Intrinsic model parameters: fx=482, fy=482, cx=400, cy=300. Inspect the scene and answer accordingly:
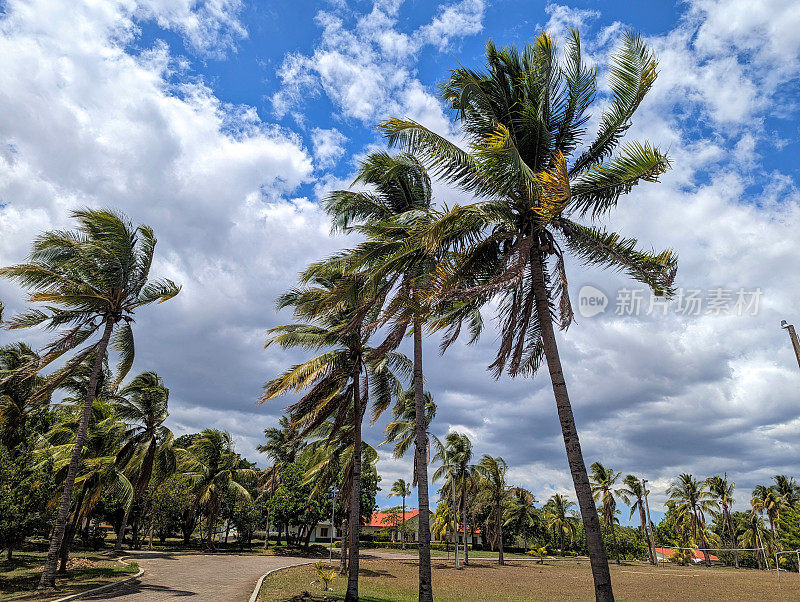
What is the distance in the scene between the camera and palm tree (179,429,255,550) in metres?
38.8

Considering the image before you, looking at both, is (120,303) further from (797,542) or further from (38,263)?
(797,542)

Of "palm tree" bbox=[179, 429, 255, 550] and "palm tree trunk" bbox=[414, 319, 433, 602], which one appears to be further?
"palm tree" bbox=[179, 429, 255, 550]

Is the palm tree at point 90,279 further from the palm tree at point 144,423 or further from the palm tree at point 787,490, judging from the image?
the palm tree at point 787,490

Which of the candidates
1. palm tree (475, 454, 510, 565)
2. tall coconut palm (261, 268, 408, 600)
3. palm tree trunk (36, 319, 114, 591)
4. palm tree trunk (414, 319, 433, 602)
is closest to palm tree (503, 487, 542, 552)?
palm tree (475, 454, 510, 565)

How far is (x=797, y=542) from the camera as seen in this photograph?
41.2 meters

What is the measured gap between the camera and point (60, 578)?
16922 millimetres

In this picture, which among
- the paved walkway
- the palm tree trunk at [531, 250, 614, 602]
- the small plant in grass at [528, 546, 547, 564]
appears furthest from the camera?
the small plant in grass at [528, 546, 547, 564]

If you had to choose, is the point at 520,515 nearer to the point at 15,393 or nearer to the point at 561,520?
the point at 561,520

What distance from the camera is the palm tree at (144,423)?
93.8 feet

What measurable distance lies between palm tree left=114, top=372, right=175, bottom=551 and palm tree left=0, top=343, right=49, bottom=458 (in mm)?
5401

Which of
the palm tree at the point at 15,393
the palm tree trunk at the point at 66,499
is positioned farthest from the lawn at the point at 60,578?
the palm tree at the point at 15,393

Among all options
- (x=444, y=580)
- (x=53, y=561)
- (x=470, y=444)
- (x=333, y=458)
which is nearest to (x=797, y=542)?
(x=470, y=444)

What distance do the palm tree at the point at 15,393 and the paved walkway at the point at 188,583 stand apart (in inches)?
277

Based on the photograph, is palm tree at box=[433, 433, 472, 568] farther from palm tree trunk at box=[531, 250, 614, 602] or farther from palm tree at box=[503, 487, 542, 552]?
palm tree trunk at box=[531, 250, 614, 602]
